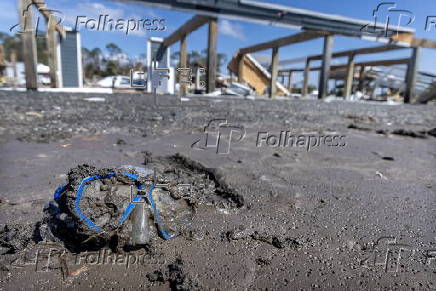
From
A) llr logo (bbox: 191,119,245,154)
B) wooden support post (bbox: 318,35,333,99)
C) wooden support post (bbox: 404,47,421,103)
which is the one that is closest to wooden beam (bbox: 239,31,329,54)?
wooden support post (bbox: 318,35,333,99)

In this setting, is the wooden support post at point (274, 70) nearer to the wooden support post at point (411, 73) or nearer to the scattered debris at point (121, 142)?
the scattered debris at point (121, 142)

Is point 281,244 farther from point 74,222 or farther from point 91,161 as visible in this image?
point 91,161

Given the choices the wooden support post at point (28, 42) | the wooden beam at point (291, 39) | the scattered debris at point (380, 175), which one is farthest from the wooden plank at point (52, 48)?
the wooden beam at point (291, 39)

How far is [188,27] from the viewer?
5.17m

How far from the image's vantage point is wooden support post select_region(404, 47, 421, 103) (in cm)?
749

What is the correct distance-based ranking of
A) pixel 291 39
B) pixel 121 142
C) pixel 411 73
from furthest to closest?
pixel 411 73, pixel 291 39, pixel 121 142

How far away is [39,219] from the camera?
108 centimetres

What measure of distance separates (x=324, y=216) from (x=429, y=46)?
881 cm

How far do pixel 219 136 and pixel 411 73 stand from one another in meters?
7.52

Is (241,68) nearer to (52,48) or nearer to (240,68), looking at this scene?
(240,68)

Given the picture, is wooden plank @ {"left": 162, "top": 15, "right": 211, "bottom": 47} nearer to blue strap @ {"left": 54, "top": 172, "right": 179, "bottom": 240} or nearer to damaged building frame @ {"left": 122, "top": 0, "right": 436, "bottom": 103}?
damaged building frame @ {"left": 122, "top": 0, "right": 436, "bottom": 103}

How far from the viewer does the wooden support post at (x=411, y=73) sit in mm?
7488

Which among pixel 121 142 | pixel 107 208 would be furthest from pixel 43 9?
pixel 107 208

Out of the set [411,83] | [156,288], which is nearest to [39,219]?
[156,288]
